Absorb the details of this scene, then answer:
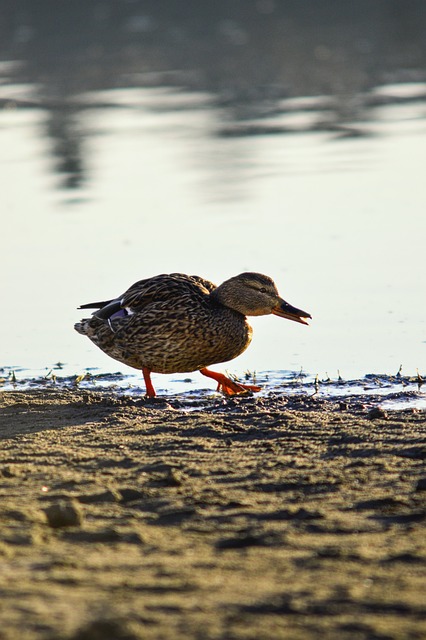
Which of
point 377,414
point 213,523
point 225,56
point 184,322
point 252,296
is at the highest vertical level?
point 225,56

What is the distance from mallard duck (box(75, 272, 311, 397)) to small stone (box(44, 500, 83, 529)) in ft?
10.1

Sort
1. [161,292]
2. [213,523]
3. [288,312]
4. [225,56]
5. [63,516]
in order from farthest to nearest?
[225,56] → [288,312] → [161,292] → [213,523] → [63,516]

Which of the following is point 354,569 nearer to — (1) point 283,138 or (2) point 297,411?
(2) point 297,411

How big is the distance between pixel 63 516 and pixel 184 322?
10.7 ft

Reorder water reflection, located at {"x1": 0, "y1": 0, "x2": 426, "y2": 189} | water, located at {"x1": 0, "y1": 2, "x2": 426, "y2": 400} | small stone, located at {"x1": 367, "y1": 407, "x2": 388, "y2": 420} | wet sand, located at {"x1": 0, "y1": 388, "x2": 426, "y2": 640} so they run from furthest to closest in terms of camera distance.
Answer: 1. water reflection, located at {"x1": 0, "y1": 0, "x2": 426, "y2": 189}
2. water, located at {"x1": 0, "y1": 2, "x2": 426, "y2": 400}
3. small stone, located at {"x1": 367, "y1": 407, "x2": 388, "y2": 420}
4. wet sand, located at {"x1": 0, "y1": 388, "x2": 426, "y2": 640}

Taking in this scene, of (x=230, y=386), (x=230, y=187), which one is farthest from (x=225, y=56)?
(x=230, y=386)

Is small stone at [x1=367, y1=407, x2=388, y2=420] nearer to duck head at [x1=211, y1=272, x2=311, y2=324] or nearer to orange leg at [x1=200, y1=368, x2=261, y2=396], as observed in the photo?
orange leg at [x1=200, y1=368, x2=261, y2=396]

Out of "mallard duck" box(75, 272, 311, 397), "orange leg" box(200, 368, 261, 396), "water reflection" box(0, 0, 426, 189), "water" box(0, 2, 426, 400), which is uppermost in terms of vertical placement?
"water reflection" box(0, 0, 426, 189)

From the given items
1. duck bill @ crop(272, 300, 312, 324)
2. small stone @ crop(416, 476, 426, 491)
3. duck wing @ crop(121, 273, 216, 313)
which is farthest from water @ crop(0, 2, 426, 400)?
small stone @ crop(416, 476, 426, 491)

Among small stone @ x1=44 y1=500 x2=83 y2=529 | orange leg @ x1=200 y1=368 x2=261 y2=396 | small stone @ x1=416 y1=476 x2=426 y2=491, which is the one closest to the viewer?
small stone @ x1=44 y1=500 x2=83 y2=529

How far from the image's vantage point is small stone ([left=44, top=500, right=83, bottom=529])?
427cm

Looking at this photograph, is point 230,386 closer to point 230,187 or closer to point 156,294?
point 156,294

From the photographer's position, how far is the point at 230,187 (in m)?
13.7

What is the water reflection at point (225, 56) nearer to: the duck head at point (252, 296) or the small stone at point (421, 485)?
the duck head at point (252, 296)
